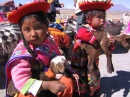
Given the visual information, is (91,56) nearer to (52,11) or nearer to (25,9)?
(25,9)


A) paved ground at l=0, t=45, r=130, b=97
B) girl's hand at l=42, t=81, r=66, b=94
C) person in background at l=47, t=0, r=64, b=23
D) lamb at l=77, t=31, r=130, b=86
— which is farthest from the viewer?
person in background at l=47, t=0, r=64, b=23

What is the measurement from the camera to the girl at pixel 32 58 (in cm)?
160

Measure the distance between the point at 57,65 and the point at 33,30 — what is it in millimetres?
331

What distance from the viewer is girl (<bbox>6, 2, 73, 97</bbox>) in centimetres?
160

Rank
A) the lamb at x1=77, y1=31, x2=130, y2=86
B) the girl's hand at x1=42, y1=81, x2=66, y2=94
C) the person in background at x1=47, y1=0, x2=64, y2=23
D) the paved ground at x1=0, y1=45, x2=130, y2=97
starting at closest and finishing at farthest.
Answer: the girl's hand at x1=42, y1=81, x2=66, y2=94, the lamb at x1=77, y1=31, x2=130, y2=86, the paved ground at x1=0, y1=45, x2=130, y2=97, the person in background at x1=47, y1=0, x2=64, y2=23

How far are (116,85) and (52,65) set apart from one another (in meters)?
1.90

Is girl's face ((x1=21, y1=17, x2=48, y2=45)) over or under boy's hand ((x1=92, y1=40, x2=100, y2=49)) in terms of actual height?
over

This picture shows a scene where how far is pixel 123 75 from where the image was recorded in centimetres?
373

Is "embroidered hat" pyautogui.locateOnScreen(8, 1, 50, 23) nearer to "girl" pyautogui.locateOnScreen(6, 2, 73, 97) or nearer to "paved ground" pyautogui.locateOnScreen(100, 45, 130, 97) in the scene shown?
"girl" pyautogui.locateOnScreen(6, 2, 73, 97)

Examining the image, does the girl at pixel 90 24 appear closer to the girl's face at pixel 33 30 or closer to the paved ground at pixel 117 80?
the paved ground at pixel 117 80

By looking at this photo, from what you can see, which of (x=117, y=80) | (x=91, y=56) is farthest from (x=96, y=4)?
(x=117, y=80)

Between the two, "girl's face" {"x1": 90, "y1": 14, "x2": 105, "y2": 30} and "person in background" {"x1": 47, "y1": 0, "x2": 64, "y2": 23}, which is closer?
"girl's face" {"x1": 90, "y1": 14, "x2": 105, "y2": 30}

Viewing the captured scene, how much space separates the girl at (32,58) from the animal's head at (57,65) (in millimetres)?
76

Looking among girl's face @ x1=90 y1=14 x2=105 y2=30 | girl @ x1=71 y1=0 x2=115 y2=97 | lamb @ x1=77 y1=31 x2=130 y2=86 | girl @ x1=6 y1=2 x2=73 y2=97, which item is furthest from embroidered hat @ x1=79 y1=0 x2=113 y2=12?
girl @ x1=6 y1=2 x2=73 y2=97
